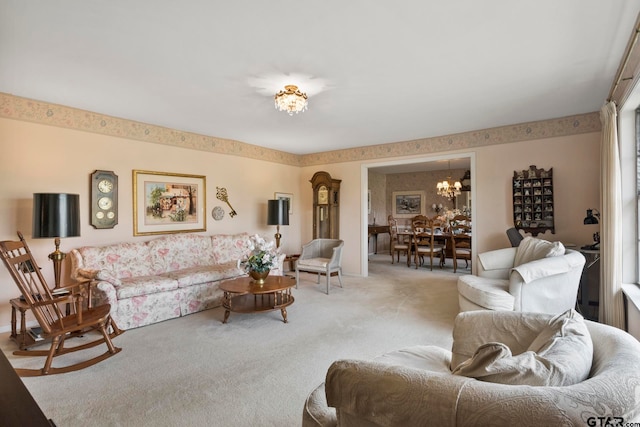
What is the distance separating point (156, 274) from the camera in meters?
4.22

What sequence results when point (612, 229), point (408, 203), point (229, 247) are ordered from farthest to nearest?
point (408, 203) < point (229, 247) < point (612, 229)

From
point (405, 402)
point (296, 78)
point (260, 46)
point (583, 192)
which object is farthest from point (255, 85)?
point (583, 192)

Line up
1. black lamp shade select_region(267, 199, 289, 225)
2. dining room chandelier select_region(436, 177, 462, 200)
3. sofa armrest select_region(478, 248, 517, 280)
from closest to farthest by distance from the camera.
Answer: sofa armrest select_region(478, 248, 517, 280) → black lamp shade select_region(267, 199, 289, 225) → dining room chandelier select_region(436, 177, 462, 200)

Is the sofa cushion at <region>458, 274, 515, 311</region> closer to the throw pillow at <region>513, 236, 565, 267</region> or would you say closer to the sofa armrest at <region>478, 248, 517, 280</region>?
the sofa armrest at <region>478, 248, 517, 280</region>

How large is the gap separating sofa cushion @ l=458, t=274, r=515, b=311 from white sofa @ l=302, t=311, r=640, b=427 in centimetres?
195

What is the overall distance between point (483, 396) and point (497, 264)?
3568 millimetres

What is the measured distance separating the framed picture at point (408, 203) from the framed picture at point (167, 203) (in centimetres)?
667

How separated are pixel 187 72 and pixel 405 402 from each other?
307 centimetres

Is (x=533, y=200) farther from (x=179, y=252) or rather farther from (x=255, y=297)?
(x=179, y=252)

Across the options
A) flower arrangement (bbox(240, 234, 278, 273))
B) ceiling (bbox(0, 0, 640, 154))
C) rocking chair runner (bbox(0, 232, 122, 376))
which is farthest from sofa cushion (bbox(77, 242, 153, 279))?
ceiling (bbox(0, 0, 640, 154))

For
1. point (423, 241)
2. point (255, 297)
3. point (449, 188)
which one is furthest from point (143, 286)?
point (449, 188)

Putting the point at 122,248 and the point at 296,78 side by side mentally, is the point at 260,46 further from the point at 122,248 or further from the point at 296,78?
the point at 122,248

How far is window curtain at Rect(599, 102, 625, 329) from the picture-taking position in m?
2.97

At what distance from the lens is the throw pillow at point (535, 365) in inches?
38.3
